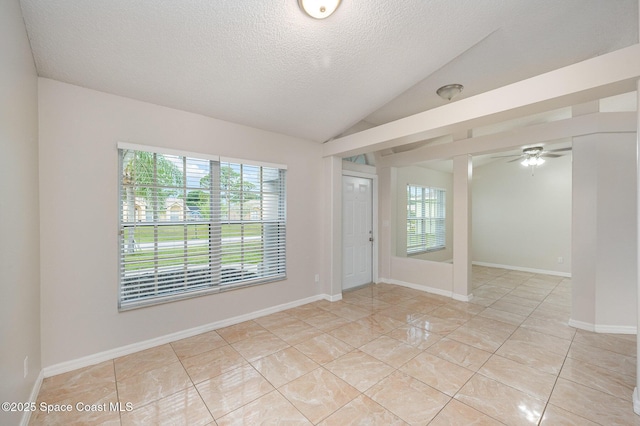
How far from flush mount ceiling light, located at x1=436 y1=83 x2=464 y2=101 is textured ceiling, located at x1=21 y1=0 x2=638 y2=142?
15cm

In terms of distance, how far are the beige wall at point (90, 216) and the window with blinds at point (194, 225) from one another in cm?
11

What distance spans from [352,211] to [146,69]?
11.5ft

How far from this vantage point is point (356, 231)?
4.88 m

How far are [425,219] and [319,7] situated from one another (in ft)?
16.9

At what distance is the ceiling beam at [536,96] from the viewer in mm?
1845

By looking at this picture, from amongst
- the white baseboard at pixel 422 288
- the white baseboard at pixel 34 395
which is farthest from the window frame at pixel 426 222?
the white baseboard at pixel 34 395

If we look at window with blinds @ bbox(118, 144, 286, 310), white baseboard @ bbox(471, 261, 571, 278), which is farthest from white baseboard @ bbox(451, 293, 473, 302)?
white baseboard @ bbox(471, 261, 571, 278)

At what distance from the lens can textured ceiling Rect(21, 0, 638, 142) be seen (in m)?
1.92

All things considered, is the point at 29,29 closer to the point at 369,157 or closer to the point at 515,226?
the point at 369,157

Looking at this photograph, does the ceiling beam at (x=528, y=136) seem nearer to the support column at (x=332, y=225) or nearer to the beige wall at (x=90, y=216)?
the support column at (x=332, y=225)

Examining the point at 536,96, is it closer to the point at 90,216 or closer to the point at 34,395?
the point at 90,216

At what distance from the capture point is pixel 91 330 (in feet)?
7.81

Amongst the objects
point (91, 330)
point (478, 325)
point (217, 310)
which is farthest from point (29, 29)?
point (478, 325)

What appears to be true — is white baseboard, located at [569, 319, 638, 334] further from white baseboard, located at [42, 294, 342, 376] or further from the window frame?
white baseboard, located at [42, 294, 342, 376]
